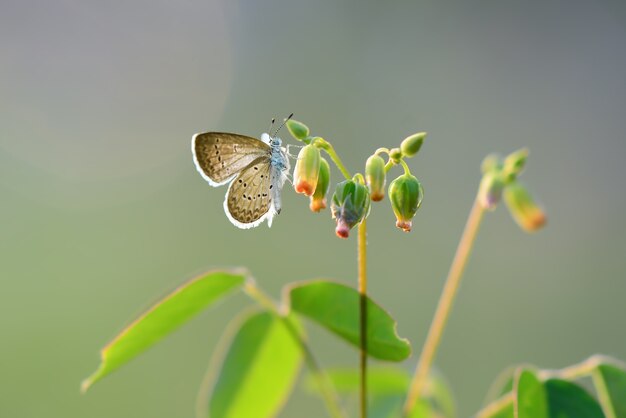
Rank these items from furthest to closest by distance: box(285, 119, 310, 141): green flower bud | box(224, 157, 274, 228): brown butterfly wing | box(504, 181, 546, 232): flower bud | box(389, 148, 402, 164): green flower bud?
box(224, 157, 274, 228): brown butterfly wing
box(504, 181, 546, 232): flower bud
box(285, 119, 310, 141): green flower bud
box(389, 148, 402, 164): green flower bud

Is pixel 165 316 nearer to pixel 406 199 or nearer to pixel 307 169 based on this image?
pixel 307 169

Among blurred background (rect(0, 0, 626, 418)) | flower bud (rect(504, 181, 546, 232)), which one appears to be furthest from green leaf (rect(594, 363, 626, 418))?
blurred background (rect(0, 0, 626, 418))

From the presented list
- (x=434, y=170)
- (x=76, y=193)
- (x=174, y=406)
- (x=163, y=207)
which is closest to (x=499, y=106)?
(x=434, y=170)

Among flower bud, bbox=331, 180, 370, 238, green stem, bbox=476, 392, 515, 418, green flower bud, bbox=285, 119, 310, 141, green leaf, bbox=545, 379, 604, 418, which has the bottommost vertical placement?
green stem, bbox=476, 392, 515, 418

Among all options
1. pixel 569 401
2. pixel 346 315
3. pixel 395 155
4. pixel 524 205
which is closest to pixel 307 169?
pixel 395 155

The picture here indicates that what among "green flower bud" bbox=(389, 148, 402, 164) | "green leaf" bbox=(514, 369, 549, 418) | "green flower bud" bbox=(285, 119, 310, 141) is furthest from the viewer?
"green flower bud" bbox=(285, 119, 310, 141)

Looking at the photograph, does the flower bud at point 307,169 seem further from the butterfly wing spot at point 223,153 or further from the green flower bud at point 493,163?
the green flower bud at point 493,163

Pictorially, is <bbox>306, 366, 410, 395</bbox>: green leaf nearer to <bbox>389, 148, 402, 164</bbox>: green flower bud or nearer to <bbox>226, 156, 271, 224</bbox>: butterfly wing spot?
<bbox>226, 156, 271, 224</bbox>: butterfly wing spot

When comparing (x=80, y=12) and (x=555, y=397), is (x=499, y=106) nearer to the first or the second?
(x=80, y=12)
